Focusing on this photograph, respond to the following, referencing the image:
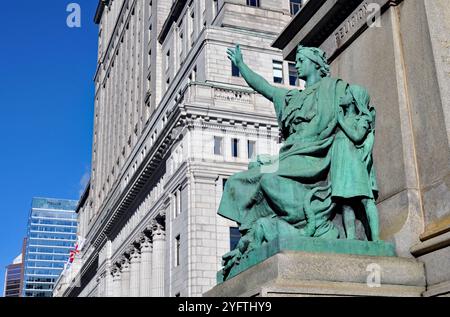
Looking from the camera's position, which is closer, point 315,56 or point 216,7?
point 315,56

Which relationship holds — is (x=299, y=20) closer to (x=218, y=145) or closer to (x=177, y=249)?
(x=218, y=145)

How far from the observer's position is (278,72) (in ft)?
172

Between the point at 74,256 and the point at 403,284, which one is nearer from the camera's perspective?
the point at 403,284

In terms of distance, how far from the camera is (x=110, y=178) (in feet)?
310

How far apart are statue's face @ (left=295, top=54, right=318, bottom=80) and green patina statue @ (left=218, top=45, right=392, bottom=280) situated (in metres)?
0.37

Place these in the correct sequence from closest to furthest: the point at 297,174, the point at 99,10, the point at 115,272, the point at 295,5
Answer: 1. the point at 297,174
2. the point at 295,5
3. the point at 115,272
4. the point at 99,10

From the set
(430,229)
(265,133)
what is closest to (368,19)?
(430,229)

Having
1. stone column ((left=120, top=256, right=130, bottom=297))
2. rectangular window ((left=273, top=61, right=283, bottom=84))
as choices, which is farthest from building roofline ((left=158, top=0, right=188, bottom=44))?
stone column ((left=120, top=256, right=130, bottom=297))

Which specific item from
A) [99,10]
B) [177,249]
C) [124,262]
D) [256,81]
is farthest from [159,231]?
[99,10]

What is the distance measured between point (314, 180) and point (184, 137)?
1510 inches

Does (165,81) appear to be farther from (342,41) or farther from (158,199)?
(342,41)

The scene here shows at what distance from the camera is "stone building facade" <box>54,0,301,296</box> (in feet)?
145
